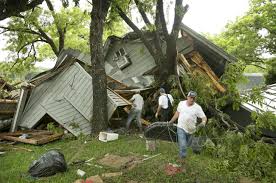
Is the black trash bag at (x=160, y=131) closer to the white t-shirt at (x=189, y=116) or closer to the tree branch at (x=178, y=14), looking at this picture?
the white t-shirt at (x=189, y=116)

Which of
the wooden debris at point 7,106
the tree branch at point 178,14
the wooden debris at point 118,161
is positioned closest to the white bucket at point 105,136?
the wooden debris at point 118,161

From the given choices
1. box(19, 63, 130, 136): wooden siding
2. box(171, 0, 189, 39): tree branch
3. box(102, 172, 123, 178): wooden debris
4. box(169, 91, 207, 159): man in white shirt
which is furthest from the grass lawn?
box(171, 0, 189, 39): tree branch

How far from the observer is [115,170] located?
8008mm

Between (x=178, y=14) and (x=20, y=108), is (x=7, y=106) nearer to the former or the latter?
(x=20, y=108)

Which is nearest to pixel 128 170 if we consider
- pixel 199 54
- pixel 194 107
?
pixel 194 107

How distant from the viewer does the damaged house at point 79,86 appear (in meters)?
13.9

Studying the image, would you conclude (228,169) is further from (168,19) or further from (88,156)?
(168,19)

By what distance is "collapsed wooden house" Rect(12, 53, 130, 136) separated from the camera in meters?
13.8

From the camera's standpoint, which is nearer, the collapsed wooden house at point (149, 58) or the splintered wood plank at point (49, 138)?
the splintered wood plank at point (49, 138)

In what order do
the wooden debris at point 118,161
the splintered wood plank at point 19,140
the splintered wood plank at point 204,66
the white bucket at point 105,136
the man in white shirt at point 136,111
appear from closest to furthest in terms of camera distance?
the wooden debris at point 118,161 → the white bucket at point 105,136 → the splintered wood plank at point 19,140 → the man in white shirt at point 136,111 → the splintered wood plank at point 204,66

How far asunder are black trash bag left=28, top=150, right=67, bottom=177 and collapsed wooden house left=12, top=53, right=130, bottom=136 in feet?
17.6

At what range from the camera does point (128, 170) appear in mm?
7953

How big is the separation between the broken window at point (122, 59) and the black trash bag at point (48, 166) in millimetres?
11685

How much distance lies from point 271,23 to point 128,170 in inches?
864
